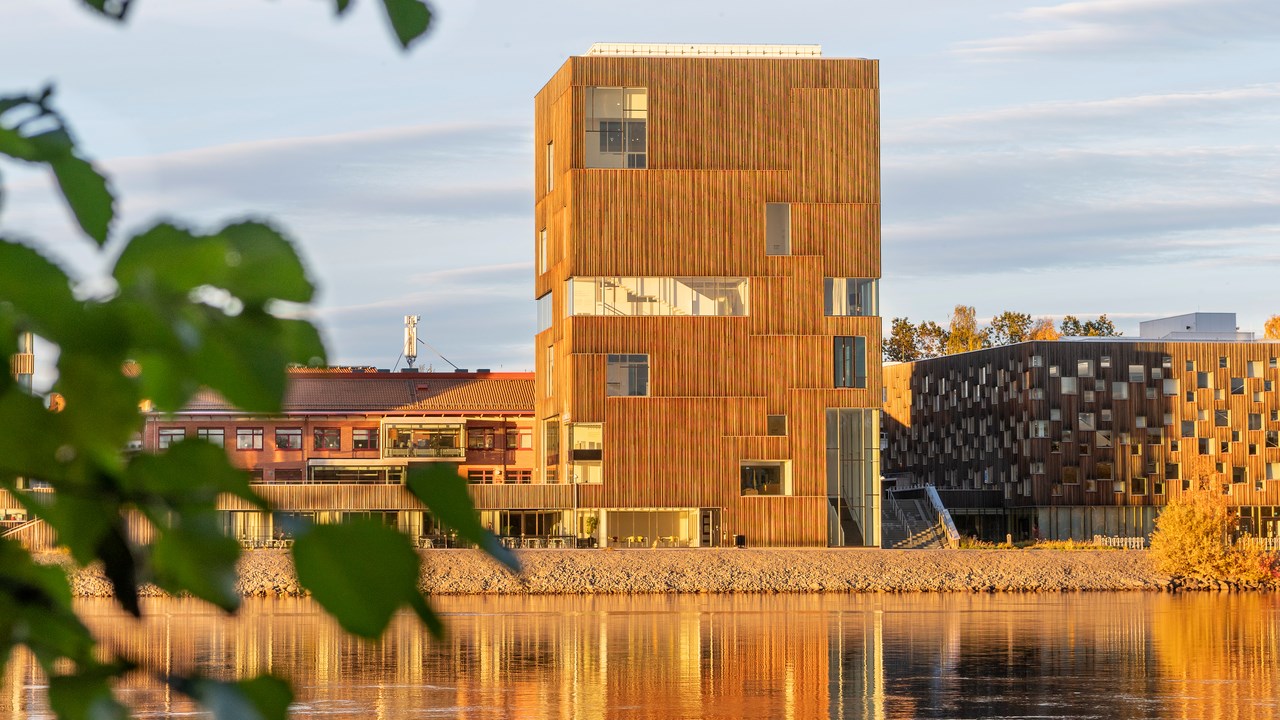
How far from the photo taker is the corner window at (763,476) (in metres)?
68.1

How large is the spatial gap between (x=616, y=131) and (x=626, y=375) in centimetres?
1003

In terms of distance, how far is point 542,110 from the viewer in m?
74.6

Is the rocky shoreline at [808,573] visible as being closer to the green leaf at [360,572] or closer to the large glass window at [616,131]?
the large glass window at [616,131]

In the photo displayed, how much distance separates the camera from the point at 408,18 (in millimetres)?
1134

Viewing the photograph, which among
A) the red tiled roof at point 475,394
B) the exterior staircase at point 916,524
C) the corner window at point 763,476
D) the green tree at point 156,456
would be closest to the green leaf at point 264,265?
the green tree at point 156,456

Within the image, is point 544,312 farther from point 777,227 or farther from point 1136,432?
point 1136,432

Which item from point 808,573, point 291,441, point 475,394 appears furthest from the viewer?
point 475,394

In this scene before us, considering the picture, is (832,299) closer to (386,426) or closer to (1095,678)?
(386,426)

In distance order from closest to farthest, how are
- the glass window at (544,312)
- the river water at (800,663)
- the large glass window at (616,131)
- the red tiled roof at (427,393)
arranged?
the river water at (800,663), the large glass window at (616,131), the glass window at (544,312), the red tiled roof at (427,393)

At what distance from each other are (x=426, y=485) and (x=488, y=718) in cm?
2197

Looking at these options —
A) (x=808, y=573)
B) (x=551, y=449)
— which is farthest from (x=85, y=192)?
(x=551, y=449)

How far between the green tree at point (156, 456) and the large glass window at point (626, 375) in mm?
67056

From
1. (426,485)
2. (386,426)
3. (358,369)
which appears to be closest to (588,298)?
(386,426)

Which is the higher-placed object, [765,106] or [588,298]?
[765,106]
